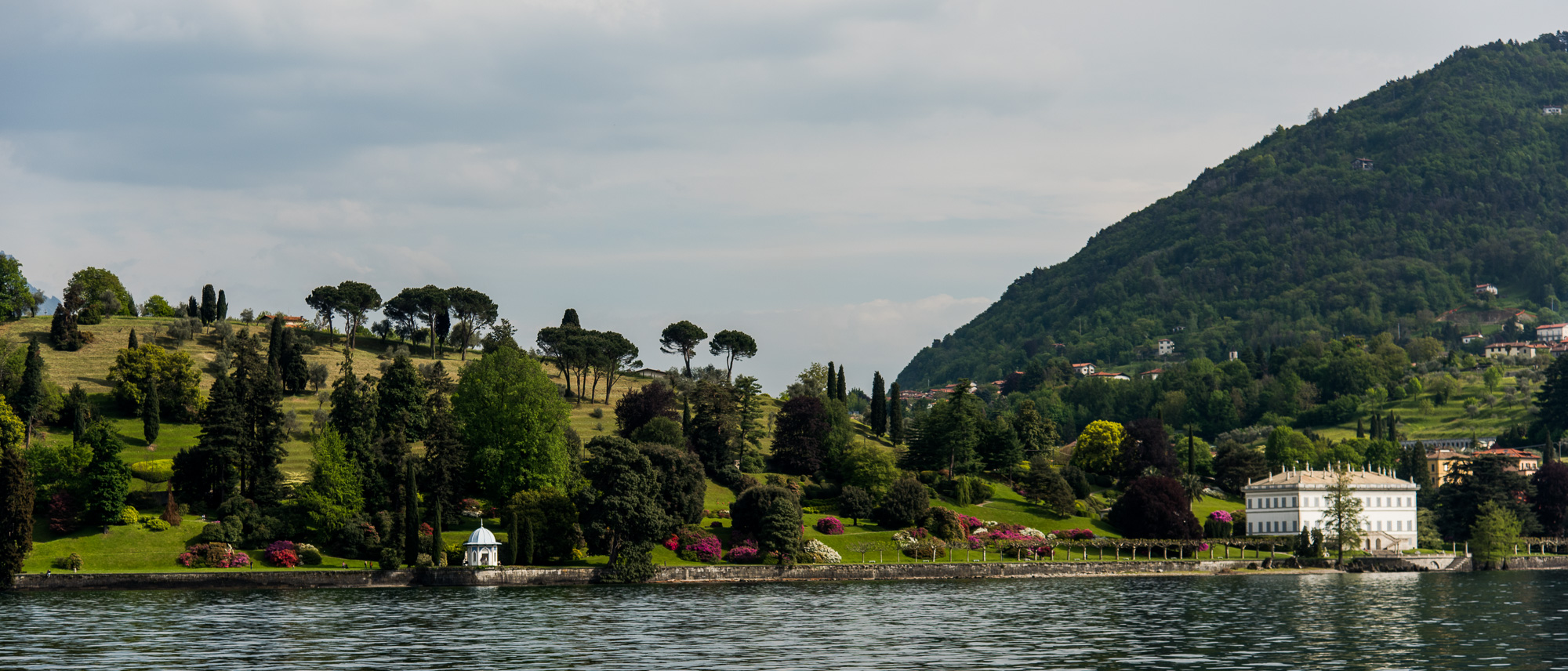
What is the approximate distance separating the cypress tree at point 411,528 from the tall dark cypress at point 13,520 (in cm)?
2210

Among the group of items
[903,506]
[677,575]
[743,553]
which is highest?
[903,506]

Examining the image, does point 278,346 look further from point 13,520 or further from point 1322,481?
point 1322,481

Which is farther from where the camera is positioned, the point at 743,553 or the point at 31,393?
the point at 31,393

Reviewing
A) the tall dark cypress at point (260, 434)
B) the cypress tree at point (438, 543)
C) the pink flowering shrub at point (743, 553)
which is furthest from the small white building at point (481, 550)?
the pink flowering shrub at point (743, 553)

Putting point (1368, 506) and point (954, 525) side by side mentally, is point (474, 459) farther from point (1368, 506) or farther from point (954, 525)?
point (1368, 506)

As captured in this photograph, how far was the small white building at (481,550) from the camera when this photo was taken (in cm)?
9098

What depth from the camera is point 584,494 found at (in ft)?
305

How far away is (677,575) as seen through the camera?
93500 millimetres

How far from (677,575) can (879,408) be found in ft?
233

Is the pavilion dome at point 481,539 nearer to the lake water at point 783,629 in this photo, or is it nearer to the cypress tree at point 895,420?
the lake water at point 783,629

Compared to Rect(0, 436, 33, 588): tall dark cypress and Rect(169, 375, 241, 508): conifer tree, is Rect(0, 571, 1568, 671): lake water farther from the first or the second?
Rect(169, 375, 241, 508): conifer tree

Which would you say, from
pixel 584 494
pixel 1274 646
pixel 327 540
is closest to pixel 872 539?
pixel 584 494

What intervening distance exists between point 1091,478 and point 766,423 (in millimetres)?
37646

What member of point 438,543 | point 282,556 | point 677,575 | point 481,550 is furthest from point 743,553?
point 282,556
